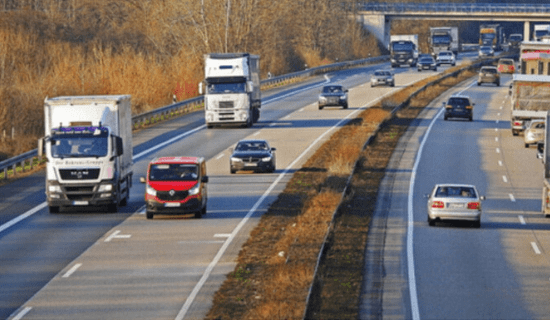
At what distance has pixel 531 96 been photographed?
56219mm

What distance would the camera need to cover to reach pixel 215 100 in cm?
5509

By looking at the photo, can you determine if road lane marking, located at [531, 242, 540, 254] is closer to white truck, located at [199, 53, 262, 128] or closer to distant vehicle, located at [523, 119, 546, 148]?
distant vehicle, located at [523, 119, 546, 148]

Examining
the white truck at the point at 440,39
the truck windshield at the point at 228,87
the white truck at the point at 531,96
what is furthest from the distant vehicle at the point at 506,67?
the truck windshield at the point at 228,87

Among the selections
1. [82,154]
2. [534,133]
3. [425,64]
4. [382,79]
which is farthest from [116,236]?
[425,64]

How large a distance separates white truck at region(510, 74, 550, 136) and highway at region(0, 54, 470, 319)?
1476 cm

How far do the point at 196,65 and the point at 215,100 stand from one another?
28735 mm

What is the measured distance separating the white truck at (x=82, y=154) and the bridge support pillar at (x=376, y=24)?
116938mm

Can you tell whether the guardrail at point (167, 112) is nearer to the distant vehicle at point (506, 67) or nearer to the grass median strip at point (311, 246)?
the grass median strip at point (311, 246)

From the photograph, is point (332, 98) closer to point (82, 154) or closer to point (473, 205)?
point (473, 205)

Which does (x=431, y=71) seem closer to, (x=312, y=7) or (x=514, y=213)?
(x=312, y=7)

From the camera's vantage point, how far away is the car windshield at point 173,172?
30703 millimetres

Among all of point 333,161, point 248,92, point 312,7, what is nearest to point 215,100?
point 248,92

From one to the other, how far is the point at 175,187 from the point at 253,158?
1078cm

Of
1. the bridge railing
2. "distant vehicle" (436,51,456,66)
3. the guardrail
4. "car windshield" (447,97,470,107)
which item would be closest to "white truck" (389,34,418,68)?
the guardrail
